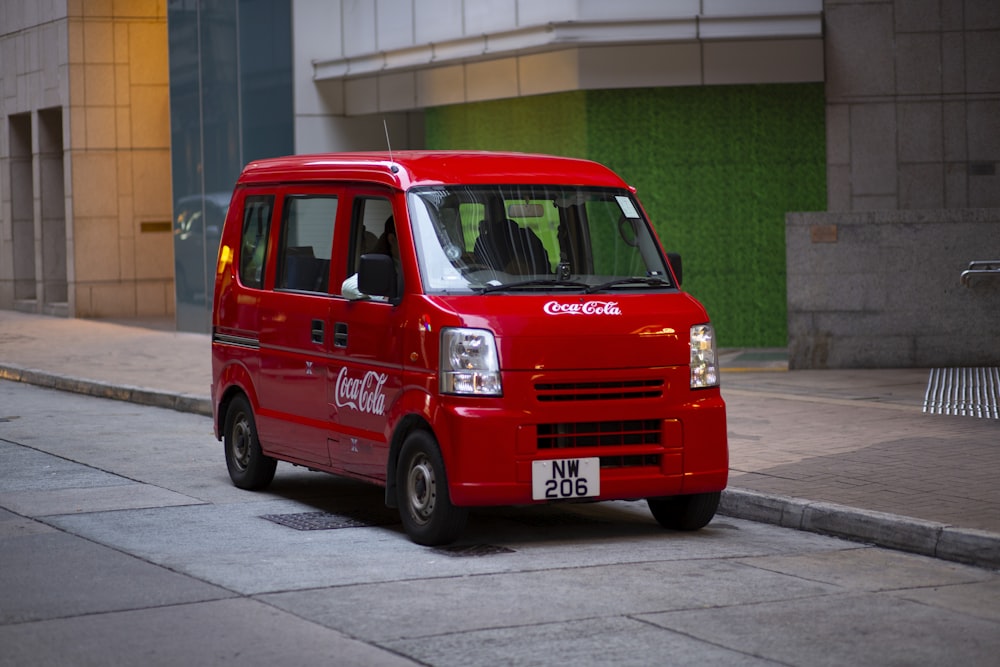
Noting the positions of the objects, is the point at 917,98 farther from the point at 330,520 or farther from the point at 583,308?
the point at 330,520

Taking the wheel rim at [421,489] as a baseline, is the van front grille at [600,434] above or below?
above

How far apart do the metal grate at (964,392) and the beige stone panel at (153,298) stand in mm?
16885

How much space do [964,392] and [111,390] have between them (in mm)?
8746

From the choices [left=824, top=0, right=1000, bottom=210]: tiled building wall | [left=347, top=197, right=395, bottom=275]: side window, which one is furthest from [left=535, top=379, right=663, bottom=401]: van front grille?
[left=824, top=0, right=1000, bottom=210]: tiled building wall

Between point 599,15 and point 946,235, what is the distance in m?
4.66

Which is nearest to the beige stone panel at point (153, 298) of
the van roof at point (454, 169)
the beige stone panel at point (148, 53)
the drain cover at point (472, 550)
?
the beige stone panel at point (148, 53)

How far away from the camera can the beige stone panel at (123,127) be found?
28.9m

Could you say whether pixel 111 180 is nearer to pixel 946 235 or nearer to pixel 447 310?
pixel 946 235

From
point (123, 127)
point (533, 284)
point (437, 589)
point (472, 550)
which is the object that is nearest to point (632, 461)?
point (472, 550)

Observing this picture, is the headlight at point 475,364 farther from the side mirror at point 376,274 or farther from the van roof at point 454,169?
the van roof at point 454,169

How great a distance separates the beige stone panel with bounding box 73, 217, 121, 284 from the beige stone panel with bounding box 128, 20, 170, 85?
264cm

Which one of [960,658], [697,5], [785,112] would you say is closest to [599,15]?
[697,5]

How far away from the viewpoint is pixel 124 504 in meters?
9.88

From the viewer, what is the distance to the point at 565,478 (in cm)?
833
